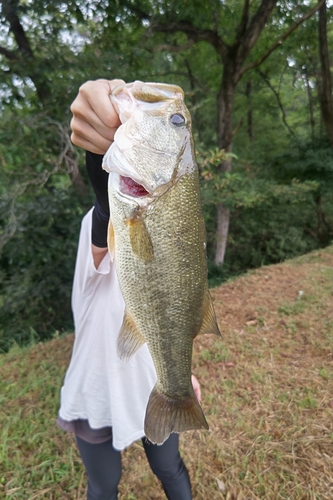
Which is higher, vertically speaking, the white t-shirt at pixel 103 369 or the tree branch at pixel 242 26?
the tree branch at pixel 242 26

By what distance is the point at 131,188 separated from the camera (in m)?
1.14

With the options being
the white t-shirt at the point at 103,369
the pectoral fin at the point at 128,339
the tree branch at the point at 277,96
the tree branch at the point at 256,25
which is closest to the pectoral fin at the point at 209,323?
the pectoral fin at the point at 128,339

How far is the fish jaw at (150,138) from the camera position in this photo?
1078 millimetres

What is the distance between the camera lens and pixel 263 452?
265 centimetres

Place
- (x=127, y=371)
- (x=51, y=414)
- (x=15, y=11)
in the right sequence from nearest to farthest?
(x=127, y=371) → (x=51, y=414) → (x=15, y=11)

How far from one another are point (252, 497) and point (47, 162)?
12.7ft

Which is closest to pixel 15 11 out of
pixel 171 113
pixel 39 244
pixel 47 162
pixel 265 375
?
pixel 47 162

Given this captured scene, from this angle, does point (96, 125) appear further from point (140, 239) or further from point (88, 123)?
point (140, 239)

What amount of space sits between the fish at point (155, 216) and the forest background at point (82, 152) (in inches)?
110

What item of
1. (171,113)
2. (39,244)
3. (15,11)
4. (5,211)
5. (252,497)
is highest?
(15,11)

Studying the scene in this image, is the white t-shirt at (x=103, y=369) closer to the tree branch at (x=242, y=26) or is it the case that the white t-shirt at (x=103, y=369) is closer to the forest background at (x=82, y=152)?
the forest background at (x=82, y=152)

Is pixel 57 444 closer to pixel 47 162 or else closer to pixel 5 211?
pixel 5 211

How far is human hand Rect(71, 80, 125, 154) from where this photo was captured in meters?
1.10

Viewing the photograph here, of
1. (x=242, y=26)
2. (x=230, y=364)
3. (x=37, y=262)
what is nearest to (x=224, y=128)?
(x=242, y=26)
